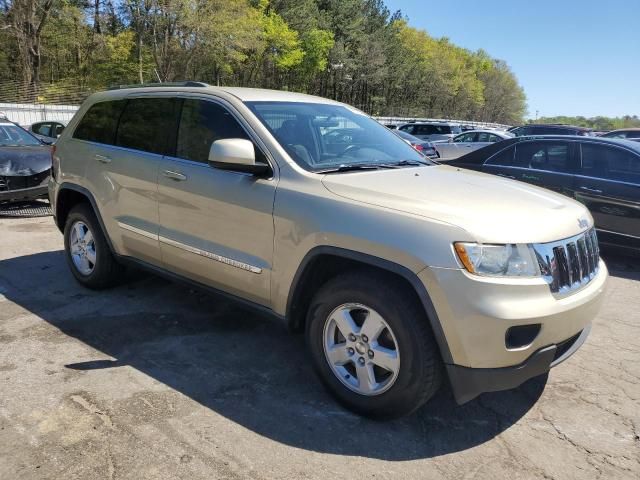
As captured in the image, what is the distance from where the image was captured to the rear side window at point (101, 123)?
4.50 metres

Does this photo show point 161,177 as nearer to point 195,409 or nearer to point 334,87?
point 195,409

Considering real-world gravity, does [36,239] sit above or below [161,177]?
below

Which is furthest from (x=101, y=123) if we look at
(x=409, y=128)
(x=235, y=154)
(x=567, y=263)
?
(x=409, y=128)

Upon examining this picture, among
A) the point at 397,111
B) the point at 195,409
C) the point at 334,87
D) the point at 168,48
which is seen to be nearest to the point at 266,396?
the point at 195,409

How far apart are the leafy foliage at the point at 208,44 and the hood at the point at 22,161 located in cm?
2374

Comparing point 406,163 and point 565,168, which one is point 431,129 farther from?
point 406,163

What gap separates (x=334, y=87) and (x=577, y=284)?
6210cm

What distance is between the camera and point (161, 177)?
3.84m

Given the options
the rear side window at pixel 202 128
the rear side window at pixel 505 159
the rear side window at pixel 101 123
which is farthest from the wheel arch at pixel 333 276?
the rear side window at pixel 505 159

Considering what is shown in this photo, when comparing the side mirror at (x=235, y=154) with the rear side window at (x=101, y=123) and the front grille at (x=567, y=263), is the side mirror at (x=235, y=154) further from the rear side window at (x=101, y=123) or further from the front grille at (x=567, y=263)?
the rear side window at (x=101, y=123)

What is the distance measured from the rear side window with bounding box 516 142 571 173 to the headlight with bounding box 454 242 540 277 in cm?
493

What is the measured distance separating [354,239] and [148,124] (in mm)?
2287

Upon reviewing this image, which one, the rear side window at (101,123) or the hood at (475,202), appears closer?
the hood at (475,202)

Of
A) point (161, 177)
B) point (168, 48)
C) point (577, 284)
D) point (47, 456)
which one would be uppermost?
point (168, 48)
